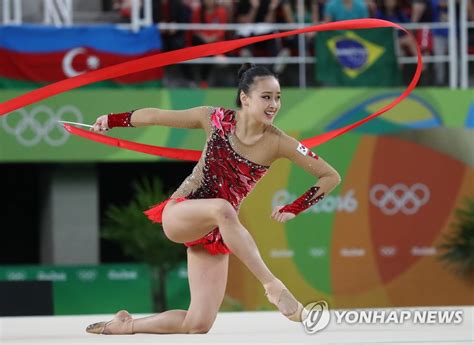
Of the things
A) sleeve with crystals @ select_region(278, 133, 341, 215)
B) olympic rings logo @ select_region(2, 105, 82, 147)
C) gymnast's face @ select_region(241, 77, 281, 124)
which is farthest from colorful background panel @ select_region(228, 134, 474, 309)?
gymnast's face @ select_region(241, 77, 281, 124)

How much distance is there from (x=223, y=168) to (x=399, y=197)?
7.66 meters

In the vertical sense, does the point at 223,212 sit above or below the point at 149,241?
above

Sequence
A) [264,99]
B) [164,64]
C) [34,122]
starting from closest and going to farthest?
[264,99]
[164,64]
[34,122]

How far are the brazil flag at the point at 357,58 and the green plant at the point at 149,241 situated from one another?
7.25 feet

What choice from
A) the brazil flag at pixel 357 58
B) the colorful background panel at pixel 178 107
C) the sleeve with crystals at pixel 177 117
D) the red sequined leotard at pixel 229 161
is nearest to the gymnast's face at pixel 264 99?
the red sequined leotard at pixel 229 161

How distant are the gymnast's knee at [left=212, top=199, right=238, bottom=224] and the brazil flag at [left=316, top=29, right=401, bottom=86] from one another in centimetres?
718

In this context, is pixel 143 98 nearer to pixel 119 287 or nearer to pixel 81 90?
pixel 81 90

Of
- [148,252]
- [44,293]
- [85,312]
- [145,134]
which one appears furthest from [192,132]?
[44,293]

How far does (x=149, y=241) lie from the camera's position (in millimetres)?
13172

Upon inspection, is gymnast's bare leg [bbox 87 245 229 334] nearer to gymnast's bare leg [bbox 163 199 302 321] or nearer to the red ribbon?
gymnast's bare leg [bbox 163 199 302 321]

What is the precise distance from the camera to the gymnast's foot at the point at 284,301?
5.97 metres

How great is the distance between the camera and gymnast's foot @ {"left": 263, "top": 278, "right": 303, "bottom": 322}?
5973 mm

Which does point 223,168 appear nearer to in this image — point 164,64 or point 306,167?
point 306,167

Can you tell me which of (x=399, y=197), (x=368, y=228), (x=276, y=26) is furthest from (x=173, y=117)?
(x=399, y=197)
